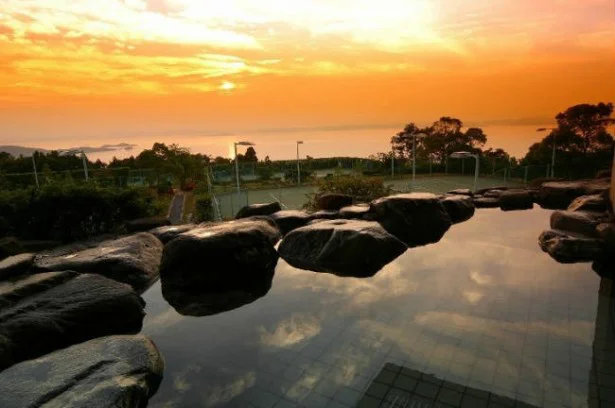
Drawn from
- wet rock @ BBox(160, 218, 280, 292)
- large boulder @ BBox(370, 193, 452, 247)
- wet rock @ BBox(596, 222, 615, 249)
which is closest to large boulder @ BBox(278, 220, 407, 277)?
wet rock @ BBox(160, 218, 280, 292)

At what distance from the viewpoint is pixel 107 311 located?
636 cm

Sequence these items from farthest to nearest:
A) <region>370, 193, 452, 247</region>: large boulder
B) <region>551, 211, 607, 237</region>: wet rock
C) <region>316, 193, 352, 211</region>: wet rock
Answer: <region>316, 193, 352, 211</region>: wet rock → <region>370, 193, 452, 247</region>: large boulder → <region>551, 211, 607, 237</region>: wet rock

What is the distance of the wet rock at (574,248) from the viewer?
9.50m

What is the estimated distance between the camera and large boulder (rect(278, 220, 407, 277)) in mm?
9492

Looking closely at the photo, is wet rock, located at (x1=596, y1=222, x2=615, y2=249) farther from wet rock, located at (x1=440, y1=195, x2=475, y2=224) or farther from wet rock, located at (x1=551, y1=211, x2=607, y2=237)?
wet rock, located at (x1=440, y1=195, x2=475, y2=224)

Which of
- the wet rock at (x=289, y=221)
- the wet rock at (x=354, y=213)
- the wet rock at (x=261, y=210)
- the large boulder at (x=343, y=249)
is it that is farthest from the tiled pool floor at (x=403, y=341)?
the wet rock at (x=261, y=210)

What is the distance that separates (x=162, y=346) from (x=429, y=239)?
8.11 metres

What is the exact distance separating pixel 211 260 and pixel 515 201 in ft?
42.8

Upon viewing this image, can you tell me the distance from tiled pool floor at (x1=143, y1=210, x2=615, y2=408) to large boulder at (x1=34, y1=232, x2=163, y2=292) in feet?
1.67

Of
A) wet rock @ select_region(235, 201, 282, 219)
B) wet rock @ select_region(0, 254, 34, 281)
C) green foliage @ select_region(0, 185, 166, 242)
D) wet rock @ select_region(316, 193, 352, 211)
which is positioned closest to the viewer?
wet rock @ select_region(0, 254, 34, 281)

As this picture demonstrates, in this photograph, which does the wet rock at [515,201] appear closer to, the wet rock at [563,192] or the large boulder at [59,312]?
the wet rock at [563,192]

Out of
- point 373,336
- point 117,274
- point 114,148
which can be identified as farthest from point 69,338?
point 114,148

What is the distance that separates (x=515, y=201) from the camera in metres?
16.5

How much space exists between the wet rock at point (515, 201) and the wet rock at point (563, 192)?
0.70 m
